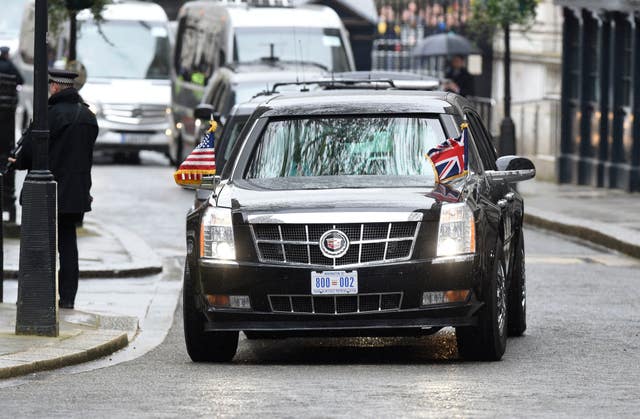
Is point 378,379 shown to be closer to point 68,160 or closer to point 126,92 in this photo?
point 68,160

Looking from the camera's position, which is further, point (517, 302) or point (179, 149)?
point (179, 149)

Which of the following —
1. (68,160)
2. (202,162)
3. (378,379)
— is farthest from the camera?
(68,160)

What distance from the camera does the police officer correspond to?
14.5m

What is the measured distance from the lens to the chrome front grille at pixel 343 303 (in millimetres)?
11383

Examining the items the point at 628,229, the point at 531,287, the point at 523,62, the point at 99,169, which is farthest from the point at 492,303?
the point at 523,62

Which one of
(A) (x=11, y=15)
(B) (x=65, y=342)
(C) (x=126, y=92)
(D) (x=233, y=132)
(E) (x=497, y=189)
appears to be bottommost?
(C) (x=126, y=92)

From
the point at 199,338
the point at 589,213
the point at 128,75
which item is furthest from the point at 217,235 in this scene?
the point at 128,75

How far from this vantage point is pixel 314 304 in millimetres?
11414

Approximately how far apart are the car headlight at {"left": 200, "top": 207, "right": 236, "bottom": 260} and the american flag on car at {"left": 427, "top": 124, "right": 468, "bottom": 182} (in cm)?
133

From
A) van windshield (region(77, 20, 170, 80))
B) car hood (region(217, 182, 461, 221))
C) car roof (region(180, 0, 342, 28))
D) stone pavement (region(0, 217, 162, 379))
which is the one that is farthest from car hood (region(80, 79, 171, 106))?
car hood (region(217, 182, 461, 221))

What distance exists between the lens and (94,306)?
15664 millimetres

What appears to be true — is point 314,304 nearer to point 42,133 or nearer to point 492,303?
point 492,303

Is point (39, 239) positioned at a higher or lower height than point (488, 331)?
higher

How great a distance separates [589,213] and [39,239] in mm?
13612
